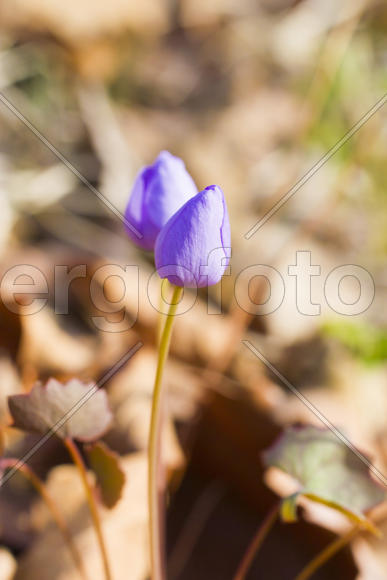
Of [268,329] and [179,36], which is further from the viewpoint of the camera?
[179,36]

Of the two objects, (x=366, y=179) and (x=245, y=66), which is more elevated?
(x=245, y=66)

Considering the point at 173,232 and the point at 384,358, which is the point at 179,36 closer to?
the point at 384,358

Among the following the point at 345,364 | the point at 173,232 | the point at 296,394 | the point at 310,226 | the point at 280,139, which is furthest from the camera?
the point at 280,139

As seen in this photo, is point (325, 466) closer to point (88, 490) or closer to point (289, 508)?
point (289, 508)

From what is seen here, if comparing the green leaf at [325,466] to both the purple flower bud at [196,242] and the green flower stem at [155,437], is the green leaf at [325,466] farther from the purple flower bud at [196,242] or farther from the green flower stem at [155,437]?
the purple flower bud at [196,242]

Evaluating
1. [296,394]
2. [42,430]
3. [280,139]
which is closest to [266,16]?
[280,139]

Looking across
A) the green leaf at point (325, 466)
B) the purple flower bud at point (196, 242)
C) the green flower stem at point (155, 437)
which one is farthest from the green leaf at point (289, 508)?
the purple flower bud at point (196, 242)
